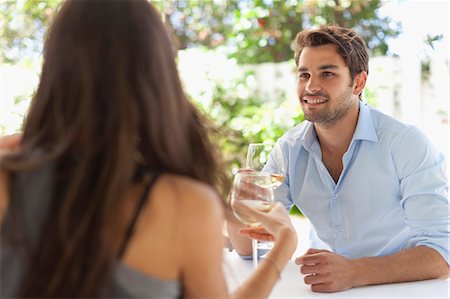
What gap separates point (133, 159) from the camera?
106cm

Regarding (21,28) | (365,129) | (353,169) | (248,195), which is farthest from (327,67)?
(21,28)

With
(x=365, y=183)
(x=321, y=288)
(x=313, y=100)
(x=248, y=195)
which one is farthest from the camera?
(x=313, y=100)

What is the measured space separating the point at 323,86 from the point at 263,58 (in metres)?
3.65

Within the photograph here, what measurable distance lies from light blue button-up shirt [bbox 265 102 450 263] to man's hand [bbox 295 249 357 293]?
1.42 ft

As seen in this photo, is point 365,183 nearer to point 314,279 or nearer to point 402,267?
point 402,267

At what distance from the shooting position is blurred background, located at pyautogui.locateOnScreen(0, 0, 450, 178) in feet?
17.3

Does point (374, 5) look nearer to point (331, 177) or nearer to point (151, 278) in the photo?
point (331, 177)

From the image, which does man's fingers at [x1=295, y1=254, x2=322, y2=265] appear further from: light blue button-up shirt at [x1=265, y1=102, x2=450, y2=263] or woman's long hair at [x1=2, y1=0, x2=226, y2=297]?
woman's long hair at [x1=2, y1=0, x2=226, y2=297]

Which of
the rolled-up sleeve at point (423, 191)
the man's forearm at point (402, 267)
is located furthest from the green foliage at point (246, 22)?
the man's forearm at point (402, 267)

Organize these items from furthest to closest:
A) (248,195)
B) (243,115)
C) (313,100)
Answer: (243,115) → (313,100) → (248,195)

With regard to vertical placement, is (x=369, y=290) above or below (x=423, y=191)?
below

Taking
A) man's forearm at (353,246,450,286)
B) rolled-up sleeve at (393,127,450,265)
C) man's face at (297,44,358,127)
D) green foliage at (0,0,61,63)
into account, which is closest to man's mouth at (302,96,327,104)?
man's face at (297,44,358,127)

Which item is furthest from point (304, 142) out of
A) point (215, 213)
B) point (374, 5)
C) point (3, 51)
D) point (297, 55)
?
point (3, 51)

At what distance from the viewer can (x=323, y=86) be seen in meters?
2.48
